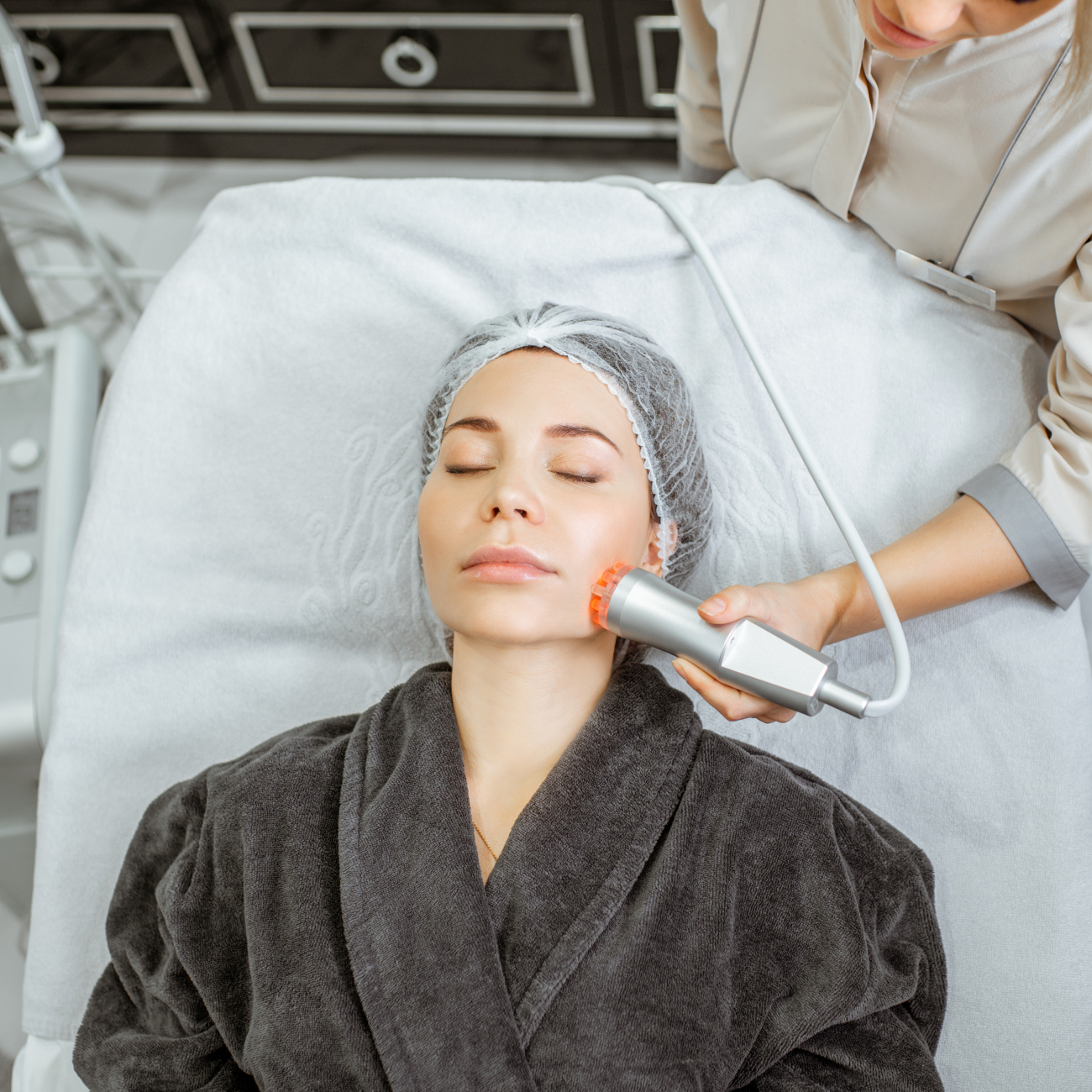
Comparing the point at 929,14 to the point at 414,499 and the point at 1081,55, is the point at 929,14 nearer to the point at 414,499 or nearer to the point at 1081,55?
the point at 1081,55

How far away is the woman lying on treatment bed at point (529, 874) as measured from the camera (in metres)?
0.95

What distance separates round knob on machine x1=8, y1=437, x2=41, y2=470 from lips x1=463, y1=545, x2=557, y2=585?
0.86 m

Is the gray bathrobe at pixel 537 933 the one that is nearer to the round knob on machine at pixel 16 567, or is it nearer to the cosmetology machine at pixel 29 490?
the cosmetology machine at pixel 29 490

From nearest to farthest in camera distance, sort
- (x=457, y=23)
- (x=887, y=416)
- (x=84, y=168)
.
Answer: (x=887, y=416), (x=457, y=23), (x=84, y=168)

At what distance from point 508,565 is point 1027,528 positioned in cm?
59

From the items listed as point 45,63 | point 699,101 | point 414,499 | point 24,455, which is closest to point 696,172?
point 699,101

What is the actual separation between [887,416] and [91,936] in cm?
123

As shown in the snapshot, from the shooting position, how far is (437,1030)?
94 cm

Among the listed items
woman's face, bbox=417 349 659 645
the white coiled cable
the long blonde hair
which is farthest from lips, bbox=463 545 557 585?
the long blonde hair

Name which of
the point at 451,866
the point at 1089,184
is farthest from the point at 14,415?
the point at 1089,184

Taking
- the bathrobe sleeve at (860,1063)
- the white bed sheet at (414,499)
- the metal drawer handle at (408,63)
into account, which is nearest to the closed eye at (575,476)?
the white bed sheet at (414,499)

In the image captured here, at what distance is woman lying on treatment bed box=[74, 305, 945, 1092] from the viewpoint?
3.13 ft

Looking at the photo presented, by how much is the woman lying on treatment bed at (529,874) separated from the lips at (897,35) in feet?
1.40

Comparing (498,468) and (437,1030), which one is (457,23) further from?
(437,1030)
